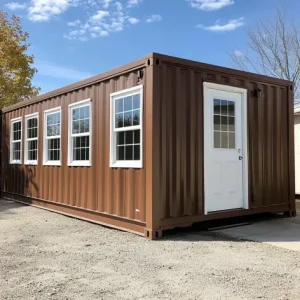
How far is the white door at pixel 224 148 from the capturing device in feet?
22.2

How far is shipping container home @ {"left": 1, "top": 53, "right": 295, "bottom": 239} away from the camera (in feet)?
20.0

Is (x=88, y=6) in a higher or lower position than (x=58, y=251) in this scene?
higher

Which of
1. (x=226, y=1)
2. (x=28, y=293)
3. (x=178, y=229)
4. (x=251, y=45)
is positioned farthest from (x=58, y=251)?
(x=251, y=45)

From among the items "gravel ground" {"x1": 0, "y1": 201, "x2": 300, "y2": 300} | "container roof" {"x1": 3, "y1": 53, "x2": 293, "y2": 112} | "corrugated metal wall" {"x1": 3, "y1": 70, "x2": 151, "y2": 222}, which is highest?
"container roof" {"x1": 3, "y1": 53, "x2": 293, "y2": 112}

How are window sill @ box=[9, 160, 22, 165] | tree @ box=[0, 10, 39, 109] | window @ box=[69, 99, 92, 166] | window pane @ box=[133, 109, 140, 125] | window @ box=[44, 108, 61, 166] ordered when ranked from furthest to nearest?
1. tree @ box=[0, 10, 39, 109]
2. window sill @ box=[9, 160, 22, 165]
3. window @ box=[44, 108, 61, 166]
4. window @ box=[69, 99, 92, 166]
5. window pane @ box=[133, 109, 140, 125]

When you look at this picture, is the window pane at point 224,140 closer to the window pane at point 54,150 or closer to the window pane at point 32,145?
the window pane at point 54,150

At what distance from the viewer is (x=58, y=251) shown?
5289 millimetres

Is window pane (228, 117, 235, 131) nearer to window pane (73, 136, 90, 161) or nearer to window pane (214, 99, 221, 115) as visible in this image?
window pane (214, 99, 221, 115)

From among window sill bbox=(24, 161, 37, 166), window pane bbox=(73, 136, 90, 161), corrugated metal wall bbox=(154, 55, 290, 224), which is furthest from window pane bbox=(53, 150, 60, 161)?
corrugated metal wall bbox=(154, 55, 290, 224)

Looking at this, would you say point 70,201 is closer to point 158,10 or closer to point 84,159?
point 84,159

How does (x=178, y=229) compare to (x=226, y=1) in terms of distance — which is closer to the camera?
(x=178, y=229)

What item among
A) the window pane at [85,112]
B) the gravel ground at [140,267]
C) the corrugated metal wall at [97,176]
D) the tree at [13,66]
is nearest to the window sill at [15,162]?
the corrugated metal wall at [97,176]

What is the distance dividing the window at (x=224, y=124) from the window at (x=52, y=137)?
385 centimetres

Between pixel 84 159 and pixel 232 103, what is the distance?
319cm
